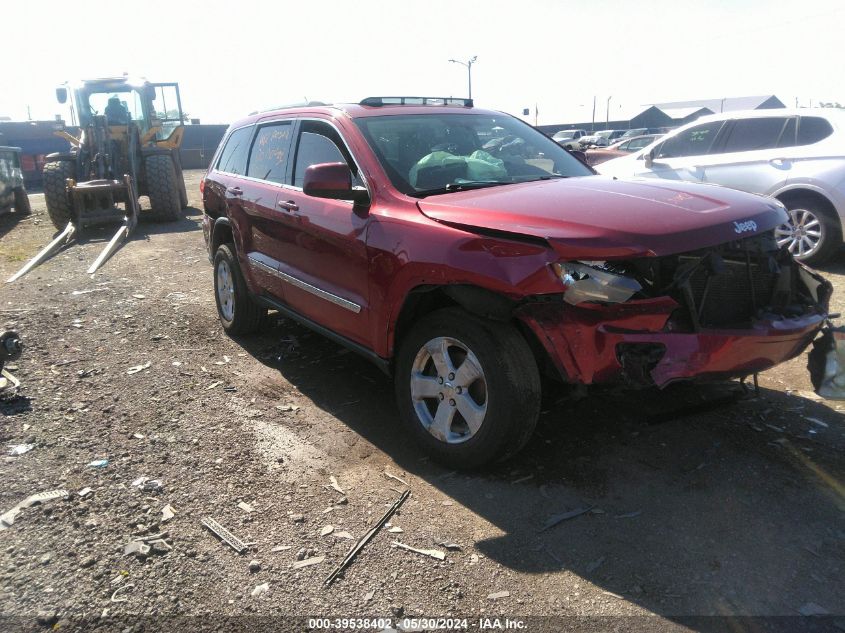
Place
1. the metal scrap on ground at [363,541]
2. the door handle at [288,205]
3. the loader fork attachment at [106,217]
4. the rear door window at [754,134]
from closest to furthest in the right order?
the metal scrap on ground at [363,541] < the door handle at [288,205] < the rear door window at [754,134] < the loader fork attachment at [106,217]

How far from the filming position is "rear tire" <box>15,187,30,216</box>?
1673 centimetres

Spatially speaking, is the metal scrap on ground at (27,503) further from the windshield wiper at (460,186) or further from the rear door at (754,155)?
the rear door at (754,155)

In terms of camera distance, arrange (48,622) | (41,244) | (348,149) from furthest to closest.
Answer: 1. (41,244)
2. (348,149)
3. (48,622)

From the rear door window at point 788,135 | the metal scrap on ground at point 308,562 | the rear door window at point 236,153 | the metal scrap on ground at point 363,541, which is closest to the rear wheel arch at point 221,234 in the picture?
the rear door window at point 236,153

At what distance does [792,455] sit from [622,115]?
248ft

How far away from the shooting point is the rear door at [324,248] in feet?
12.5

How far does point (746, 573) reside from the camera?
2.56 m

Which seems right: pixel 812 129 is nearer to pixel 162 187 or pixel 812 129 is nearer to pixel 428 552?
pixel 428 552

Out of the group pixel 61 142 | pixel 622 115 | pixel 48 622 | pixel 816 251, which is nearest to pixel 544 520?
pixel 48 622

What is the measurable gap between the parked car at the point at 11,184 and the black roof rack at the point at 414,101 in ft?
45.5

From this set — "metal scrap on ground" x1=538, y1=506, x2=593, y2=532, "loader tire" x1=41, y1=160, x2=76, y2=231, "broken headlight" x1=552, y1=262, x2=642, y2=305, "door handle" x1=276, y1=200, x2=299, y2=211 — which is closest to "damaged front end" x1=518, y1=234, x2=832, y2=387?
"broken headlight" x1=552, y1=262, x2=642, y2=305

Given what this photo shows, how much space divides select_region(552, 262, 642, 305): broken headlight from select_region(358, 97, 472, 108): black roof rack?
2.26m

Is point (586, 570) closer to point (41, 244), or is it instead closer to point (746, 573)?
point (746, 573)

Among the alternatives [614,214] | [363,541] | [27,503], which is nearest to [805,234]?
[614,214]
